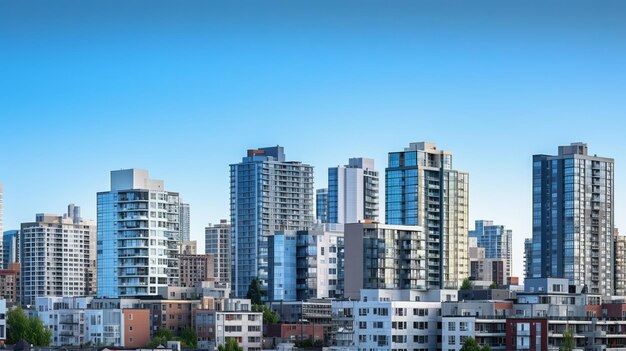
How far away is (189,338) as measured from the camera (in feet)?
404

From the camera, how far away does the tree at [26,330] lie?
129 m

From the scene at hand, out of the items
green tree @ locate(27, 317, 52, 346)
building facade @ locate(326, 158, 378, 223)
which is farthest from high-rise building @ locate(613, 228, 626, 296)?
green tree @ locate(27, 317, 52, 346)

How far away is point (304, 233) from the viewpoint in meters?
155

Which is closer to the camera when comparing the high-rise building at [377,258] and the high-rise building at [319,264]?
the high-rise building at [377,258]

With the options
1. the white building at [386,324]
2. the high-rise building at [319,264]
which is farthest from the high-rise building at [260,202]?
the white building at [386,324]

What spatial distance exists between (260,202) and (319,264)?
38669 millimetres

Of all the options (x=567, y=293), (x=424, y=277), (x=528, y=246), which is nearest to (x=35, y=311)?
(x=424, y=277)

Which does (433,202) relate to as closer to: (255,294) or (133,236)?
(255,294)

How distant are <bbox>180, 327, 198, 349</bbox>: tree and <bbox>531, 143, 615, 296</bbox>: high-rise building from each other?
147 ft

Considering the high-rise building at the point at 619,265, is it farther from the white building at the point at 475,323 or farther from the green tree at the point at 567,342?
the green tree at the point at 567,342

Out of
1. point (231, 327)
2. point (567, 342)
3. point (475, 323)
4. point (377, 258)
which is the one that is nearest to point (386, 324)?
point (475, 323)

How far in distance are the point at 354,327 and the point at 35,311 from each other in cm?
4078

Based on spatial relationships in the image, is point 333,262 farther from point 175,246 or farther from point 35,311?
point 35,311

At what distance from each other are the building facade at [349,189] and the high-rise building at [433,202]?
105 ft
